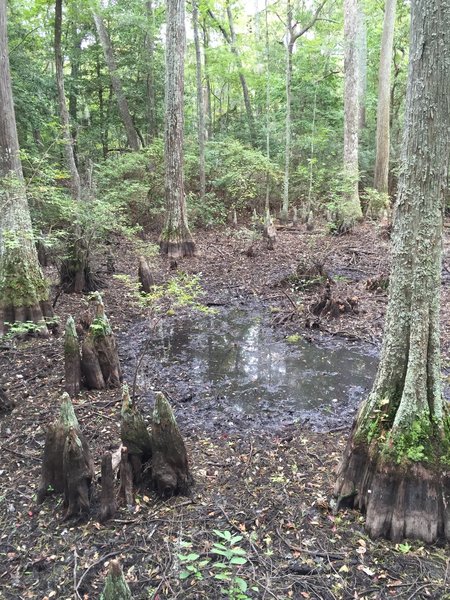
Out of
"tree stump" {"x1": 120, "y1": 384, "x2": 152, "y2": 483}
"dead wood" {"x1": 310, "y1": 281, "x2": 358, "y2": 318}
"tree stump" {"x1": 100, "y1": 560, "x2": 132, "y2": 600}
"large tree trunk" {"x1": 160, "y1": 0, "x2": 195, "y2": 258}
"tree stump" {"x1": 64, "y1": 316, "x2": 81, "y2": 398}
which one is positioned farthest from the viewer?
"large tree trunk" {"x1": 160, "y1": 0, "x2": 195, "y2": 258}

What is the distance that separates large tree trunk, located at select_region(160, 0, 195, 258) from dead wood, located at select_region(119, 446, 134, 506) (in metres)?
8.22

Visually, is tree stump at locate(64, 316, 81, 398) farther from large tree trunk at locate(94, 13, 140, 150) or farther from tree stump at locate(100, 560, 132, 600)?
large tree trunk at locate(94, 13, 140, 150)

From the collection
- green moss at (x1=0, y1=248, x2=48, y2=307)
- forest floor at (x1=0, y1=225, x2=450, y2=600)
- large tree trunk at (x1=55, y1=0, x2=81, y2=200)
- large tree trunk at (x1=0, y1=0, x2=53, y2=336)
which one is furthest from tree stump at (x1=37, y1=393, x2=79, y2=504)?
large tree trunk at (x1=55, y1=0, x2=81, y2=200)

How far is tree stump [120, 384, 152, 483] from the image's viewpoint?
11.3ft

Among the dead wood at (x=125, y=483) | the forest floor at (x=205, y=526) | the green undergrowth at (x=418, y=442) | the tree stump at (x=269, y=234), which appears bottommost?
the forest floor at (x=205, y=526)

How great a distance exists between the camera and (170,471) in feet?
11.3

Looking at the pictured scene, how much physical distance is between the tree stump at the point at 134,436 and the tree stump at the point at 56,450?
377 millimetres

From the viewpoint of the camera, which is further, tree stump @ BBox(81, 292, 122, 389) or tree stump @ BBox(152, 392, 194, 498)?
tree stump @ BBox(81, 292, 122, 389)

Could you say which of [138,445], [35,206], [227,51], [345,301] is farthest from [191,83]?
[138,445]

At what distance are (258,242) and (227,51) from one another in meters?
10.2

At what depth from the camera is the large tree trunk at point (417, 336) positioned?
276cm

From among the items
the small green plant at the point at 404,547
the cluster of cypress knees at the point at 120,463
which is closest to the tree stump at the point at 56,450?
the cluster of cypress knees at the point at 120,463

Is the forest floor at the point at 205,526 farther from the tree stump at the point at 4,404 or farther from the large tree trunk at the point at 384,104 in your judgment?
the large tree trunk at the point at 384,104

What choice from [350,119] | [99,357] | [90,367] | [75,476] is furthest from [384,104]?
[75,476]
